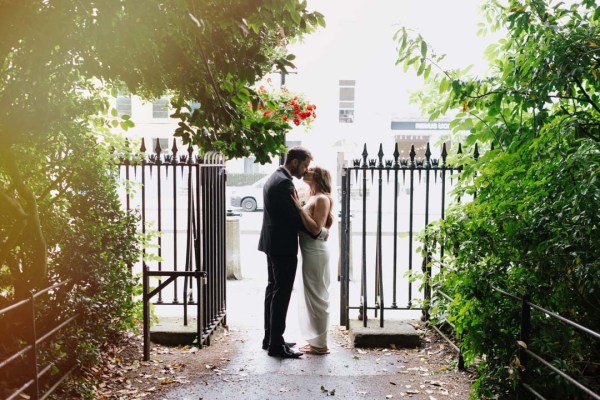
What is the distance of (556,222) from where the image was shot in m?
3.29

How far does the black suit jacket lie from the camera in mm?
5699

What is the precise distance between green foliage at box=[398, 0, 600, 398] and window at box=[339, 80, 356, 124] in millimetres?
23396

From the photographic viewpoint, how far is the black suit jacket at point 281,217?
224 inches

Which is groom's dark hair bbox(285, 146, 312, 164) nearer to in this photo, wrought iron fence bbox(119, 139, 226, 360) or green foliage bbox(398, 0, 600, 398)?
wrought iron fence bbox(119, 139, 226, 360)

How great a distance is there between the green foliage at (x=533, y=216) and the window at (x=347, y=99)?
76.8 ft

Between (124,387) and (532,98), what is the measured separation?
4.15m

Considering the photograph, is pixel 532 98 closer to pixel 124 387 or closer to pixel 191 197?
pixel 191 197

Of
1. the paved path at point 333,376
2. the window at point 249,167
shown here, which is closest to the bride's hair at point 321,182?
the paved path at point 333,376

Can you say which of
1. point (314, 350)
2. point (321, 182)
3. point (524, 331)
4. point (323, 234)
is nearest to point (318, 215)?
point (323, 234)

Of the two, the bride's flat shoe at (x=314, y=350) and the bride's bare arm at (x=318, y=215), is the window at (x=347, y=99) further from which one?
the bride's flat shoe at (x=314, y=350)

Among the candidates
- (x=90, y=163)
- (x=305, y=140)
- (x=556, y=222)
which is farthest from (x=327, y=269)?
(x=305, y=140)

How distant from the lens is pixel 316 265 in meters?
6.08

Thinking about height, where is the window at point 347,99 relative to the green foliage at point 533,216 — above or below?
above

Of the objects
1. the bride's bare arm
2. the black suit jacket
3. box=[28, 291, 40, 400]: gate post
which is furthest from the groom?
box=[28, 291, 40, 400]: gate post
